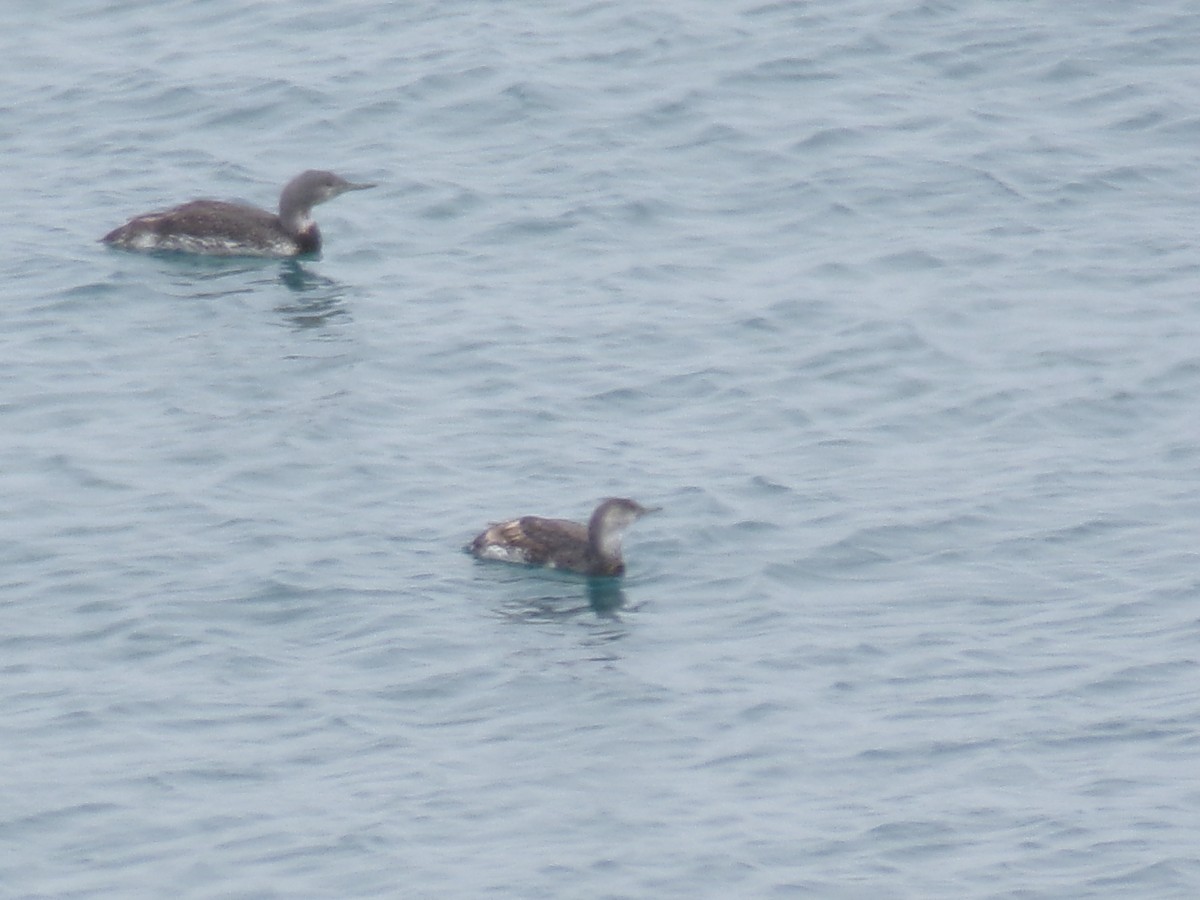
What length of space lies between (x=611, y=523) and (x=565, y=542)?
33cm

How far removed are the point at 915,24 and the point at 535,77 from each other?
11.8 feet

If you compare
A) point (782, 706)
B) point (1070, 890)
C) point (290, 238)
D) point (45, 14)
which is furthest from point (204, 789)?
point (45, 14)

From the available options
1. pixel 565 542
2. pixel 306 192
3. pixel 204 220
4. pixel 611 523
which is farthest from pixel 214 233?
pixel 611 523

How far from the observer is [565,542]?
15680mm

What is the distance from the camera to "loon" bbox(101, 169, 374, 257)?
67.7ft

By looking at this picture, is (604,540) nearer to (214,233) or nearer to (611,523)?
(611,523)

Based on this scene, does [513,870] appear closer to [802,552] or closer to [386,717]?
[386,717]


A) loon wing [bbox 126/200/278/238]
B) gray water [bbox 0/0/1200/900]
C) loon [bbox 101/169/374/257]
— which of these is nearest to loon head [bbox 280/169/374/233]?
loon [bbox 101/169/374/257]

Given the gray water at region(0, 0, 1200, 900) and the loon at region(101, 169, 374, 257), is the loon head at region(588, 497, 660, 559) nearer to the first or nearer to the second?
the gray water at region(0, 0, 1200, 900)

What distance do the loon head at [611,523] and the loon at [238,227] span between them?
615 centimetres

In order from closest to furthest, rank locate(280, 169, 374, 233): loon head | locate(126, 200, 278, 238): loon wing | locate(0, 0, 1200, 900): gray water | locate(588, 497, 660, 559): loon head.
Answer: locate(0, 0, 1200, 900): gray water → locate(588, 497, 660, 559): loon head → locate(126, 200, 278, 238): loon wing → locate(280, 169, 374, 233): loon head

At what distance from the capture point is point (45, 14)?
27.3 m

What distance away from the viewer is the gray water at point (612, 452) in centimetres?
1256

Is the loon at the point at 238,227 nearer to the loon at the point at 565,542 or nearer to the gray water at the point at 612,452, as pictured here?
the gray water at the point at 612,452
